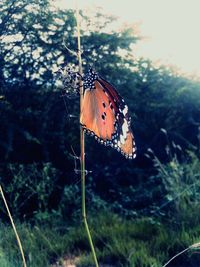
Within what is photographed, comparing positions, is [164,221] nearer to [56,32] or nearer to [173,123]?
[173,123]

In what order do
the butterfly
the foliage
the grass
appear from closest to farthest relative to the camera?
the butterfly
the grass
the foliage

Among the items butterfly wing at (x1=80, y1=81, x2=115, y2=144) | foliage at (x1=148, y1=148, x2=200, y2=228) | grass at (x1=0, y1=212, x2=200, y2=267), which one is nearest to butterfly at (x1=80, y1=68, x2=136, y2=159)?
butterfly wing at (x1=80, y1=81, x2=115, y2=144)

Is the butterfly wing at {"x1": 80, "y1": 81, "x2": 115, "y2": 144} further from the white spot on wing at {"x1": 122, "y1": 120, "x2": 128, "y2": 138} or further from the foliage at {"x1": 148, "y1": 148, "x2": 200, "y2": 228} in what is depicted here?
the foliage at {"x1": 148, "y1": 148, "x2": 200, "y2": 228}

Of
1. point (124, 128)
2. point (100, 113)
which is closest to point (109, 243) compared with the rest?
point (124, 128)

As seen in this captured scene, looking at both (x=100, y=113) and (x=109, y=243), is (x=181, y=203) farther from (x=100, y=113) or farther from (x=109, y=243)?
(x=100, y=113)

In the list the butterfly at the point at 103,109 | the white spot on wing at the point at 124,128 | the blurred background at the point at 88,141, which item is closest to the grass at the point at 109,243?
the blurred background at the point at 88,141

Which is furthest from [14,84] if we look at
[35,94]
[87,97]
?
[87,97]

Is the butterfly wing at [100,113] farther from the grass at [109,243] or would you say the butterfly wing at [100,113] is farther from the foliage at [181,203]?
the foliage at [181,203]
